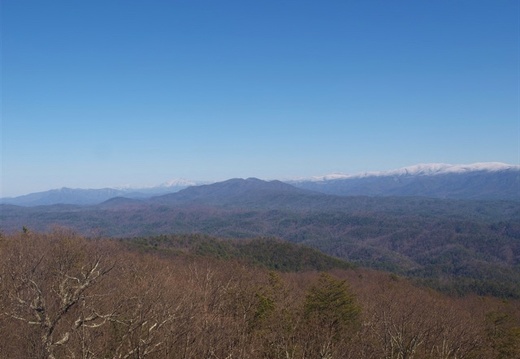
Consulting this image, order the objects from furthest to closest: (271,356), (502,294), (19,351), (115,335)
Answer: (502,294) → (271,356) → (115,335) → (19,351)

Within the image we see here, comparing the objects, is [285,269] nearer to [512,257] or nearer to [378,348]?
[378,348]

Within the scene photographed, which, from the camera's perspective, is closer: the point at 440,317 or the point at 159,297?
the point at 159,297

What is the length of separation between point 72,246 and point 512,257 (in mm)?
180527

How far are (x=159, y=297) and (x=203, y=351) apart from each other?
231 inches

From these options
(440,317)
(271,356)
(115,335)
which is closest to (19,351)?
(115,335)

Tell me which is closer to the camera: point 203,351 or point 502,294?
point 203,351

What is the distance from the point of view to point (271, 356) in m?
17.5

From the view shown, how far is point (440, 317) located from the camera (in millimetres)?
26172

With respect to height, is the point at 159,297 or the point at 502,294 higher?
the point at 159,297

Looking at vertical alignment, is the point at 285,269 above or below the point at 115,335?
below

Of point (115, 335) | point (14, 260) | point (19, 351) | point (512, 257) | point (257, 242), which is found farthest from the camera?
point (512, 257)

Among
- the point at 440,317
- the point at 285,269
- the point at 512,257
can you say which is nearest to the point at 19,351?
the point at 440,317

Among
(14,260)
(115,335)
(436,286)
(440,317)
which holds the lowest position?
(436,286)

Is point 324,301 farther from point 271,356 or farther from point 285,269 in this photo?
point 285,269
